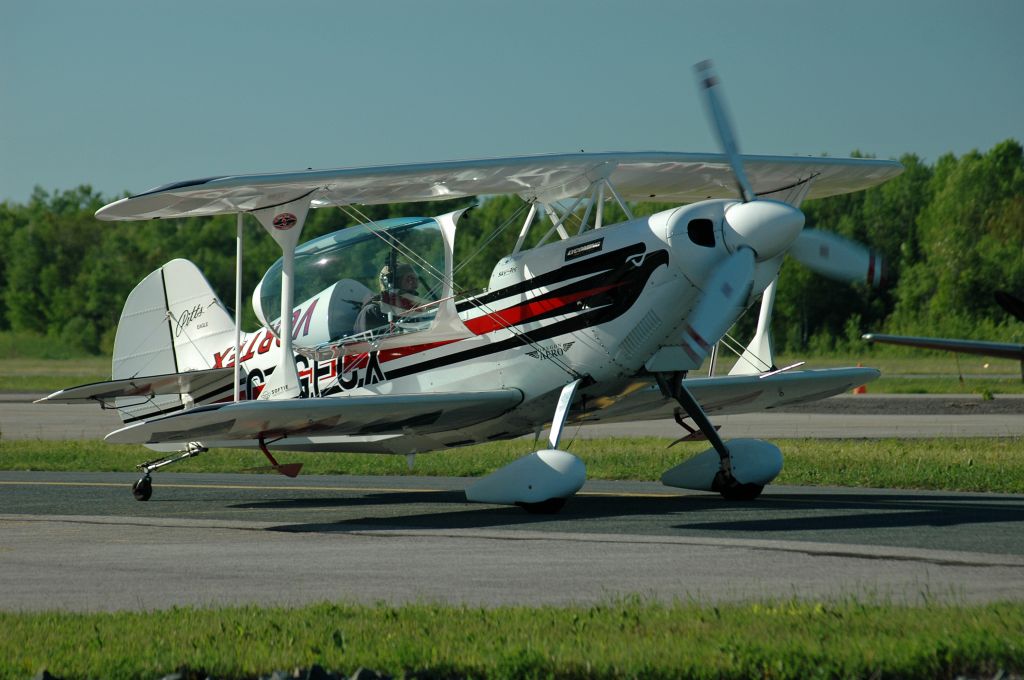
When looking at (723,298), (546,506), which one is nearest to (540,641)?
(546,506)

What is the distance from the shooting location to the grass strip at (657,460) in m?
16.0

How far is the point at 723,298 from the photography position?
12227 millimetres

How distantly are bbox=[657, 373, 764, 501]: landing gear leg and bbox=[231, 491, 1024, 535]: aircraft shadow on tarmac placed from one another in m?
0.15

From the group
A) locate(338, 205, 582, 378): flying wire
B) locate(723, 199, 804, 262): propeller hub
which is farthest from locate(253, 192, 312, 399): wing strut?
locate(723, 199, 804, 262): propeller hub

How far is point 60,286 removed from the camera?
309ft

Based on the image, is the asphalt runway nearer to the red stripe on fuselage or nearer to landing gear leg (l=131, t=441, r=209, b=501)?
landing gear leg (l=131, t=441, r=209, b=501)

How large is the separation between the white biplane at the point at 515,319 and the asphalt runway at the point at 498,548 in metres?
0.75

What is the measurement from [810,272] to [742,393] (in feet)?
162

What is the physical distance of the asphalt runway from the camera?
805cm

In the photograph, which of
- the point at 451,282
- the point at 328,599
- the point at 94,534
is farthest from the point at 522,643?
the point at 451,282

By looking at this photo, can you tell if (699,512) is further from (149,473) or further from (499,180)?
(149,473)

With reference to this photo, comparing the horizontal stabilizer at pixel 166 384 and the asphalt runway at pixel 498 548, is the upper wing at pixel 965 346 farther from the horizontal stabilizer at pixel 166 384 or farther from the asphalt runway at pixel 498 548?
the horizontal stabilizer at pixel 166 384

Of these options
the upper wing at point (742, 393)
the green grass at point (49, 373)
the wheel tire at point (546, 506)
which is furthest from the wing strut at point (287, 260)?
the green grass at point (49, 373)

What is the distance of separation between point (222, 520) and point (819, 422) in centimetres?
1706
